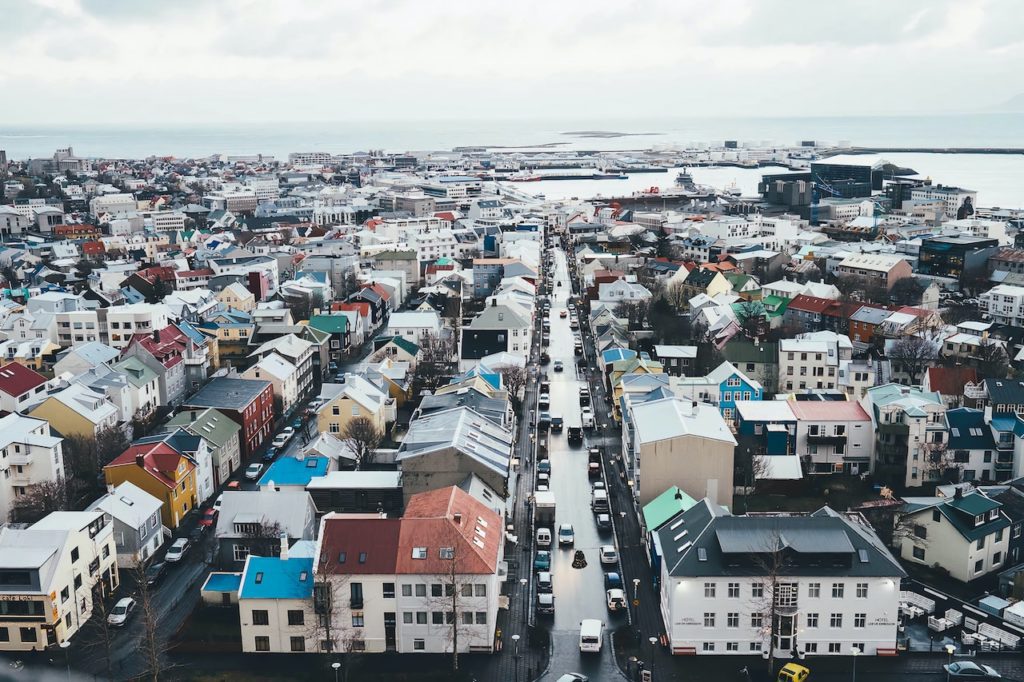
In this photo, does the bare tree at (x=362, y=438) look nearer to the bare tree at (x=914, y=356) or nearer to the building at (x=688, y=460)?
the building at (x=688, y=460)

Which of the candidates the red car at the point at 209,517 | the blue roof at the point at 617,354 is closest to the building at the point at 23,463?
the red car at the point at 209,517

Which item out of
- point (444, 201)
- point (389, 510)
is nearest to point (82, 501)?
point (389, 510)

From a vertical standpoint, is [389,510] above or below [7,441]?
below

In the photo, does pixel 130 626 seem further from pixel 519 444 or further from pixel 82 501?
pixel 519 444

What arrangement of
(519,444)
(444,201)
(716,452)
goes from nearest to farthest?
(716,452)
(519,444)
(444,201)

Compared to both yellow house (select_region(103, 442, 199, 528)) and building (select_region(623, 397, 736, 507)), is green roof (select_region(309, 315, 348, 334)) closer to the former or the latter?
yellow house (select_region(103, 442, 199, 528))

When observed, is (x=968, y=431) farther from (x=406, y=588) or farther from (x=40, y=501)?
(x=40, y=501)
